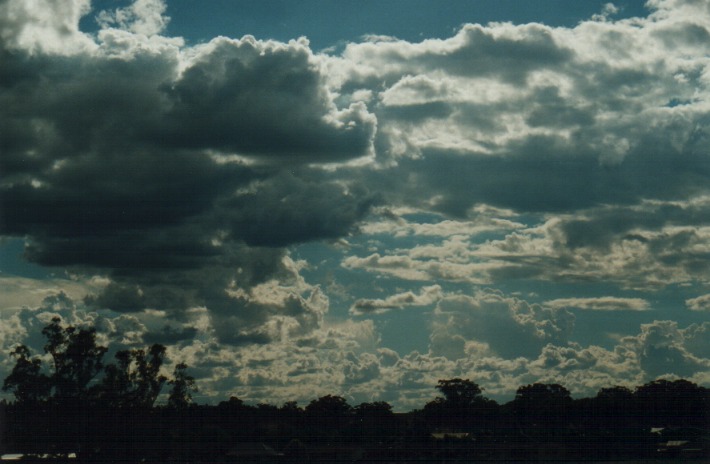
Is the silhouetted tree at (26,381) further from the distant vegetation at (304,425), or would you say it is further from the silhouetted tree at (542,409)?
the silhouetted tree at (542,409)

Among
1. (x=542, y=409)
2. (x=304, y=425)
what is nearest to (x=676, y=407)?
(x=542, y=409)

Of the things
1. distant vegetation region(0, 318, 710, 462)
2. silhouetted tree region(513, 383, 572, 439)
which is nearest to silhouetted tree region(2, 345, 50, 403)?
distant vegetation region(0, 318, 710, 462)

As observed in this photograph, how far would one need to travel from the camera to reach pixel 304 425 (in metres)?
44.7

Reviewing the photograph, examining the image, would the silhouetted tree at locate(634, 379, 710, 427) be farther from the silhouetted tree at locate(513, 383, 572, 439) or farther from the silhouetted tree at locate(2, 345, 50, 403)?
the silhouetted tree at locate(2, 345, 50, 403)

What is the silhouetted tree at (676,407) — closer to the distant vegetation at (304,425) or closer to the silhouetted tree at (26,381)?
the distant vegetation at (304,425)

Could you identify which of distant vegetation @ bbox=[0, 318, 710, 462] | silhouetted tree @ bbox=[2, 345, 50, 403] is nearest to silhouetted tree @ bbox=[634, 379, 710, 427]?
distant vegetation @ bbox=[0, 318, 710, 462]

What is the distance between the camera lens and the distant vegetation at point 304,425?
39656mm

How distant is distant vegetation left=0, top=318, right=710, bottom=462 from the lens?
130 feet

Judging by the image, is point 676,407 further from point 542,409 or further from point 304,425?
point 304,425

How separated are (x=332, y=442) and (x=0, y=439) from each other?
14408 millimetres

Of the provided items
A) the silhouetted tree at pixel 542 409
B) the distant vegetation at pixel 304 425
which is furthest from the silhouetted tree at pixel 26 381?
the silhouetted tree at pixel 542 409

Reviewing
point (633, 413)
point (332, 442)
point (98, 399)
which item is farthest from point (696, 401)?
point (98, 399)

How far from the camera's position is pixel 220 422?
41.9 meters

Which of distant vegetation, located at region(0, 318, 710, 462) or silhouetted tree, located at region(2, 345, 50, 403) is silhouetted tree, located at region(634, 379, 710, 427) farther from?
silhouetted tree, located at region(2, 345, 50, 403)
